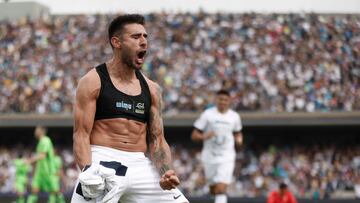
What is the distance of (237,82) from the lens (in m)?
26.0

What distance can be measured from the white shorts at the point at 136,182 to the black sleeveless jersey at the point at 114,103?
301 millimetres

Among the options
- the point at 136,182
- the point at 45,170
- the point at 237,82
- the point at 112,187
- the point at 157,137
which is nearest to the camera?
the point at 112,187

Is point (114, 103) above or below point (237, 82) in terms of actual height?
above

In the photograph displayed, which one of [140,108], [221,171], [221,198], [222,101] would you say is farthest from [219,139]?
[140,108]

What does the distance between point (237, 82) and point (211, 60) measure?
7.39 feet

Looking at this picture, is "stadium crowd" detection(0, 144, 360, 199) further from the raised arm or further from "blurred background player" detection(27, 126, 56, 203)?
the raised arm

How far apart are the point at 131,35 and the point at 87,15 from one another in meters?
27.5

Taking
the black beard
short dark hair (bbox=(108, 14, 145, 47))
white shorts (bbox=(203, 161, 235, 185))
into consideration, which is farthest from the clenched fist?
white shorts (bbox=(203, 161, 235, 185))

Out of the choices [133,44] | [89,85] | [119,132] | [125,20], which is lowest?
[119,132]

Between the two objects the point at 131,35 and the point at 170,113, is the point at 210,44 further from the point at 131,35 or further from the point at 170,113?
the point at 131,35

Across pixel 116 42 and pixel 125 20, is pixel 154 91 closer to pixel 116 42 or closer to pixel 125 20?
pixel 116 42

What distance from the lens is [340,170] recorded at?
24922mm

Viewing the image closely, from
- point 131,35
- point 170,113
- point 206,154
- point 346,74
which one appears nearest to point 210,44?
point 170,113

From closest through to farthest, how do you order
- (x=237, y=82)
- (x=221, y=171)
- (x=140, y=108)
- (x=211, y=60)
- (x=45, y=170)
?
(x=140, y=108) → (x=221, y=171) → (x=45, y=170) → (x=237, y=82) → (x=211, y=60)
